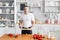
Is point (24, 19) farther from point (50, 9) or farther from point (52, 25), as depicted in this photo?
point (50, 9)

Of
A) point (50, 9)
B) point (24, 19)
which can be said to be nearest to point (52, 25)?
point (50, 9)

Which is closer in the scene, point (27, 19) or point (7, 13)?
point (27, 19)

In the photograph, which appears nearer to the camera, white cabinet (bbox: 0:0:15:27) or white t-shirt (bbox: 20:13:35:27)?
white t-shirt (bbox: 20:13:35:27)

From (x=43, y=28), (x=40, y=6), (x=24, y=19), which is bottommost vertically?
(x=43, y=28)

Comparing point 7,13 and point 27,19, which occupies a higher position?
point 7,13

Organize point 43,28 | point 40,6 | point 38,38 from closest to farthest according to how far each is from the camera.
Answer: point 38,38
point 43,28
point 40,6

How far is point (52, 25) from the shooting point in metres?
6.14

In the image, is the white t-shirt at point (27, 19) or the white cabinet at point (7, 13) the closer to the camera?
the white t-shirt at point (27, 19)

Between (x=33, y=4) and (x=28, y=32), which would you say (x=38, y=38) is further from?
(x=33, y=4)

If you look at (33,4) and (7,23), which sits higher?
(33,4)

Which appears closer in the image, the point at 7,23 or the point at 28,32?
the point at 28,32

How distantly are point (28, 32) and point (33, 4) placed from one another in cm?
246

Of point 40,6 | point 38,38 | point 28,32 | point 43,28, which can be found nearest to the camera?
point 38,38

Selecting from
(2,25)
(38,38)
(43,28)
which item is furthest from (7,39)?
(2,25)
